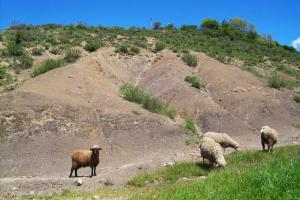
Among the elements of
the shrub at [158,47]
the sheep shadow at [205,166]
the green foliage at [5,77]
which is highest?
the shrub at [158,47]

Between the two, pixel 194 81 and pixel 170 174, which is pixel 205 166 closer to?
pixel 170 174

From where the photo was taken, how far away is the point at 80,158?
16.9 meters

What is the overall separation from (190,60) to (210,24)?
25.7m

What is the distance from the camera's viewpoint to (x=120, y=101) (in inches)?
999

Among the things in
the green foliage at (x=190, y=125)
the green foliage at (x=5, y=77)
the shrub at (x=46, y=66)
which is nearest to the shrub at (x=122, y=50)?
the shrub at (x=46, y=66)

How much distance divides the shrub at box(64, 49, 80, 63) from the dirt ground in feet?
2.48

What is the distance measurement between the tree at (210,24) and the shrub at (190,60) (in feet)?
79.8

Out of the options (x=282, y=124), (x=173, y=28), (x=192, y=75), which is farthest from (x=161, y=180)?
(x=173, y=28)

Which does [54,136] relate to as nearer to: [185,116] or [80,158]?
[80,158]

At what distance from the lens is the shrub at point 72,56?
3220cm

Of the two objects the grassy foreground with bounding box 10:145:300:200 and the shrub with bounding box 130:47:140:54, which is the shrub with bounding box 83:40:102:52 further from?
the grassy foreground with bounding box 10:145:300:200

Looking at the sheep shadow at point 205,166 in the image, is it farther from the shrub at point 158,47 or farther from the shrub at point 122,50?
the shrub at point 158,47

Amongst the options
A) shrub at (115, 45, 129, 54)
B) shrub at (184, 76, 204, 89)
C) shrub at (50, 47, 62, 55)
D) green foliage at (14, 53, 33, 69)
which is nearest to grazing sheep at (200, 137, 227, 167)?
shrub at (184, 76, 204, 89)

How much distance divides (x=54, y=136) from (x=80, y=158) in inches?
144
